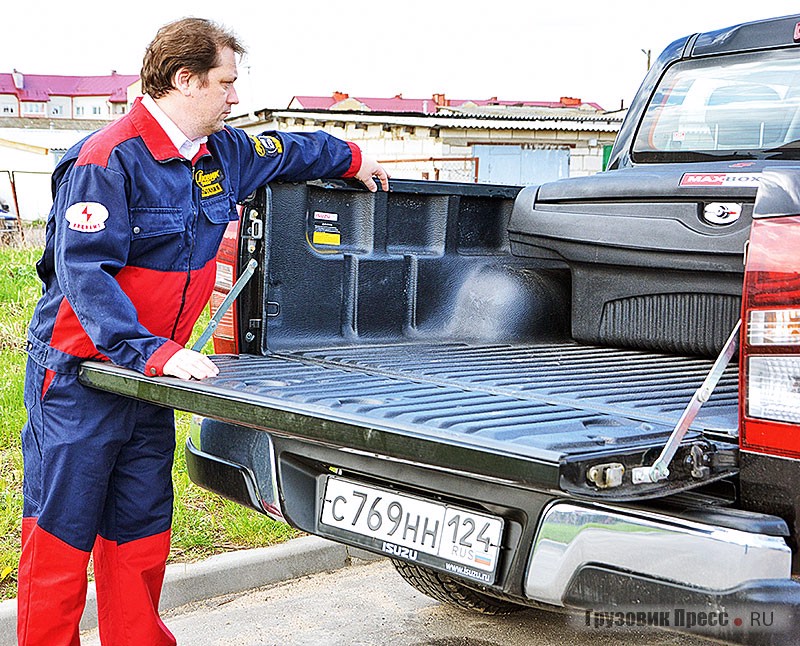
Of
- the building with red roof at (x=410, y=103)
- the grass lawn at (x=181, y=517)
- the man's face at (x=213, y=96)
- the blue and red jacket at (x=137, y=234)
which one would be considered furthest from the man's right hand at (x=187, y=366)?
the building with red roof at (x=410, y=103)

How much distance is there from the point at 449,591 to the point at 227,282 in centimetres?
123

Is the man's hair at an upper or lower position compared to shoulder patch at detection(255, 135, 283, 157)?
upper

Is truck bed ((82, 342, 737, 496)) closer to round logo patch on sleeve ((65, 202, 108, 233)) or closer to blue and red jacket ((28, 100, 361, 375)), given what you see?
blue and red jacket ((28, 100, 361, 375))

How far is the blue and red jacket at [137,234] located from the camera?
8.80ft

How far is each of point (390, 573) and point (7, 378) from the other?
258 centimetres

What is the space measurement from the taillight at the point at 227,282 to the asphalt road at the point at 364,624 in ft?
3.35

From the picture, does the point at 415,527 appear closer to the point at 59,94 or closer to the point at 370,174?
the point at 370,174

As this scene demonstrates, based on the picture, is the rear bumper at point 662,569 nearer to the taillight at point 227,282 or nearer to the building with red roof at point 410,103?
the taillight at point 227,282

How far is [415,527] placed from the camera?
2.40 metres

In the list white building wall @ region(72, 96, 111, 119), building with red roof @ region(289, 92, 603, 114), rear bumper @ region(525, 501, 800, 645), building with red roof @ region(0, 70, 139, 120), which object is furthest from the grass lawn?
white building wall @ region(72, 96, 111, 119)

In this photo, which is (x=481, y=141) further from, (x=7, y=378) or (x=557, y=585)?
(x=557, y=585)

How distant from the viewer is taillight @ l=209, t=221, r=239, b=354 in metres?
3.11

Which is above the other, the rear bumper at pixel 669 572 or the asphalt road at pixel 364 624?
the rear bumper at pixel 669 572

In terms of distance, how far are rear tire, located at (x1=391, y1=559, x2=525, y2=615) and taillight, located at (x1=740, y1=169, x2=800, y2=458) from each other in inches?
58.1
